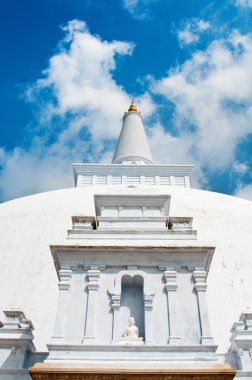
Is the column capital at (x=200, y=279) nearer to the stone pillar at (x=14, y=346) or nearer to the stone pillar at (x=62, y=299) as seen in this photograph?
the stone pillar at (x=62, y=299)

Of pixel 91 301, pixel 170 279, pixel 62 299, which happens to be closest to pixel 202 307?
pixel 170 279

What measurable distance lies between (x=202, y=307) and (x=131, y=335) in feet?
5.80

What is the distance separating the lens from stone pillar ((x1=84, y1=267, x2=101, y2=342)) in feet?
32.0

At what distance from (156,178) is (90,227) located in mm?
15042

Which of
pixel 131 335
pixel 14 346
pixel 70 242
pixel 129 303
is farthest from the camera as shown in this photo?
pixel 70 242

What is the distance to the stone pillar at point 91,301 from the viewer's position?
9758mm

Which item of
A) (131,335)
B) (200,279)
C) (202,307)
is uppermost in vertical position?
(200,279)

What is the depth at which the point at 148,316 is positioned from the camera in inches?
399

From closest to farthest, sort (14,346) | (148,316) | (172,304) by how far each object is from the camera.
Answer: (148,316), (172,304), (14,346)

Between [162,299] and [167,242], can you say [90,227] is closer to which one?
[167,242]

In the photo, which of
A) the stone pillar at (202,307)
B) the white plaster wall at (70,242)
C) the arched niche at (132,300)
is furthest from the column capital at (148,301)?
the white plaster wall at (70,242)

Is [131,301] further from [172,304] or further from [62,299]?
[62,299]

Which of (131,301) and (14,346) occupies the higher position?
(131,301)

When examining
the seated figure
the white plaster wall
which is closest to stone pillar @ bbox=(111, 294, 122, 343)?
the seated figure
